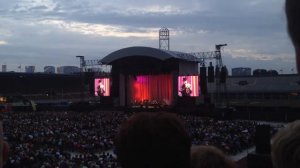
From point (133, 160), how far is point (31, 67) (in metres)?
122

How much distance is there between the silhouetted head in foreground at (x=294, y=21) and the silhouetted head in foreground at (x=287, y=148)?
0.77 ft

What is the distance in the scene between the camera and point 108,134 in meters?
20.6

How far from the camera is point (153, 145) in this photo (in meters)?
1.68

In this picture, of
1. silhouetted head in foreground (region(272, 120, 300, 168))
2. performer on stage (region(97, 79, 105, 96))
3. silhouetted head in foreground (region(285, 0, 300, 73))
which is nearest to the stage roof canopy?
performer on stage (region(97, 79, 105, 96))

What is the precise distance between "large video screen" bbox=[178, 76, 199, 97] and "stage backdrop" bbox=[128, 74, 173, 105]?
3786 millimetres

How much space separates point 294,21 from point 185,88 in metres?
36.1

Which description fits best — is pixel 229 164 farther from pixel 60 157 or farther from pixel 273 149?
pixel 60 157

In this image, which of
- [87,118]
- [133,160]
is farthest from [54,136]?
[133,160]

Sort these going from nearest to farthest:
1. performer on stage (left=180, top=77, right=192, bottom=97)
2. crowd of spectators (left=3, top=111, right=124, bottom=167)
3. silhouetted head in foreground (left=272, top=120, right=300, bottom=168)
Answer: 1. silhouetted head in foreground (left=272, top=120, right=300, bottom=168)
2. crowd of spectators (left=3, top=111, right=124, bottom=167)
3. performer on stage (left=180, top=77, right=192, bottom=97)

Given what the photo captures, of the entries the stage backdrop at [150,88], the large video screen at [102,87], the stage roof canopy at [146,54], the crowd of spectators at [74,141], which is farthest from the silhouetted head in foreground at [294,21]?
the large video screen at [102,87]

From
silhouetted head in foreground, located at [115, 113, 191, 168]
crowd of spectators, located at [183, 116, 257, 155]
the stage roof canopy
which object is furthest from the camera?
the stage roof canopy

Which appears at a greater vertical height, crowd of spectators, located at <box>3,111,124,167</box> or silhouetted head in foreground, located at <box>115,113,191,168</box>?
silhouetted head in foreground, located at <box>115,113,191,168</box>

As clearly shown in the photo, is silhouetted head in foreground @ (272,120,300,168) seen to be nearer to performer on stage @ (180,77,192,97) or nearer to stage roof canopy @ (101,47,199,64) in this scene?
performer on stage @ (180,77,192,97)

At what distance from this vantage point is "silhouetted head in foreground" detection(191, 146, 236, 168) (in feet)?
5.64
